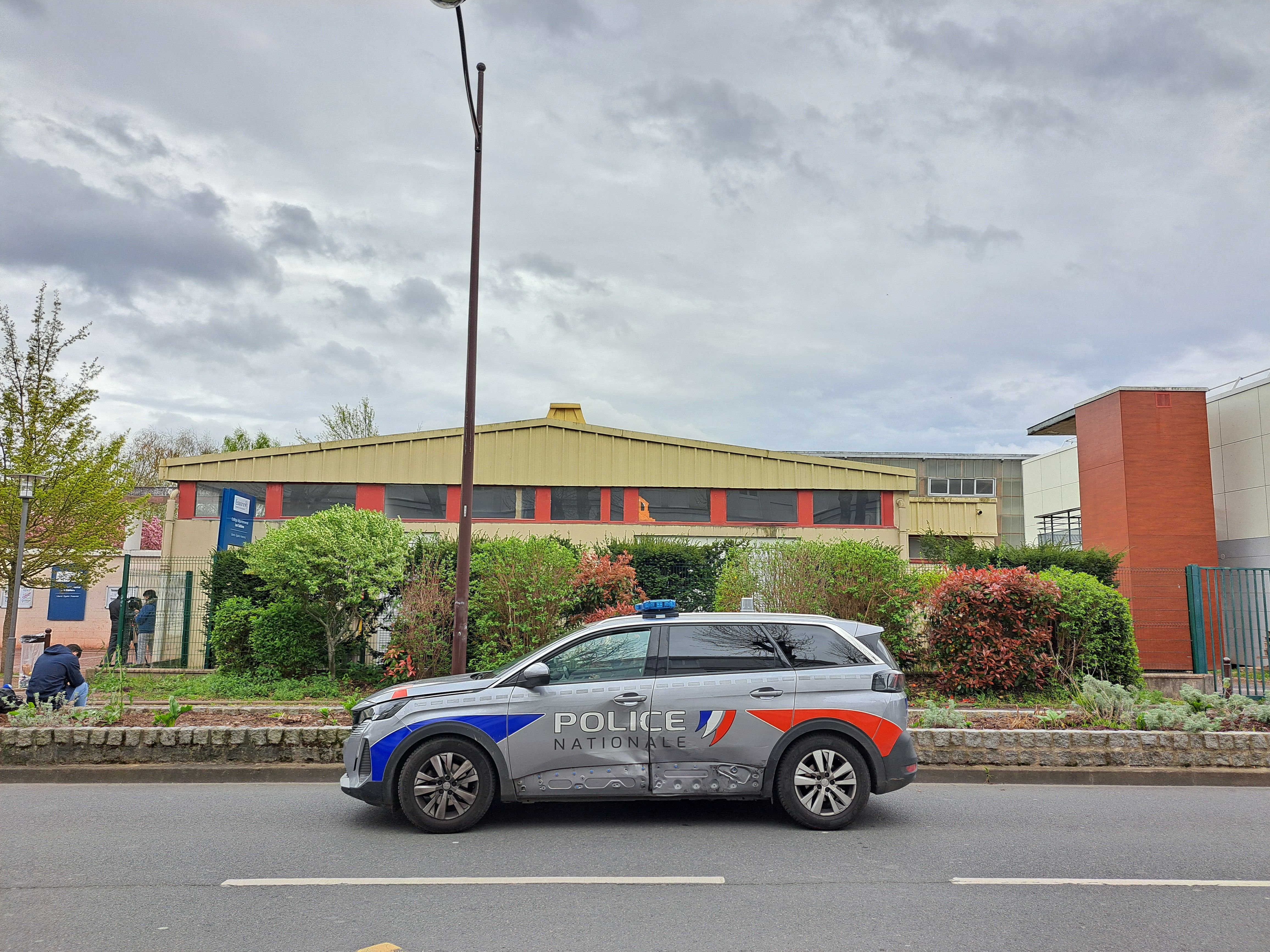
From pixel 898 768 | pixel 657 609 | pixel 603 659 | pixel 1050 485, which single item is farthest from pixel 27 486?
pixel 1050 485

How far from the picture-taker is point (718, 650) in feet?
24.6

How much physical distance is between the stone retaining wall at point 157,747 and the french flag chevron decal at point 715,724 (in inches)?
171

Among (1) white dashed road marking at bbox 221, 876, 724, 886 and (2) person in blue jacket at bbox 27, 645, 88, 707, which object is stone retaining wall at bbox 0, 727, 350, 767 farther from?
(1) white dashed road marking at bbox 221, 876, 724, 886

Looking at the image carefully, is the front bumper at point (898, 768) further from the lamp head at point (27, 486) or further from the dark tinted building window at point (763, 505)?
the dark tinted building window at point (763, 505)

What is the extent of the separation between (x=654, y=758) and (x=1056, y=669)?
33.0 ft

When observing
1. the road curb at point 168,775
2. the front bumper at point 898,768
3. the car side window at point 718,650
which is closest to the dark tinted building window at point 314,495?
the road curb at point 168,775

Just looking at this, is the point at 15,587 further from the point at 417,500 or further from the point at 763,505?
the point at 763,505

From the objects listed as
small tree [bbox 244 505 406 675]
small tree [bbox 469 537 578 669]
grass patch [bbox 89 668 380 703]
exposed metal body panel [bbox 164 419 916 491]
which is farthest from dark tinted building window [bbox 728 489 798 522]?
grass patch [bbox 89 668 380 703]

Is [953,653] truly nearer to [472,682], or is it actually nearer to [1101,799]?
[1101,799]

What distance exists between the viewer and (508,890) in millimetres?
5617

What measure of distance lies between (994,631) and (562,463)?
51.3 ft

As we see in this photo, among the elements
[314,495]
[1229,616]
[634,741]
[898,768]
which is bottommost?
[898,768]

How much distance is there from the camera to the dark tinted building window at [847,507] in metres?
27.5

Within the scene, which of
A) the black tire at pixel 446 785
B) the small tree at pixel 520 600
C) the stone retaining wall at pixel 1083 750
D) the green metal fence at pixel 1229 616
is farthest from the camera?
the green metal fence at pixel 1229 616
